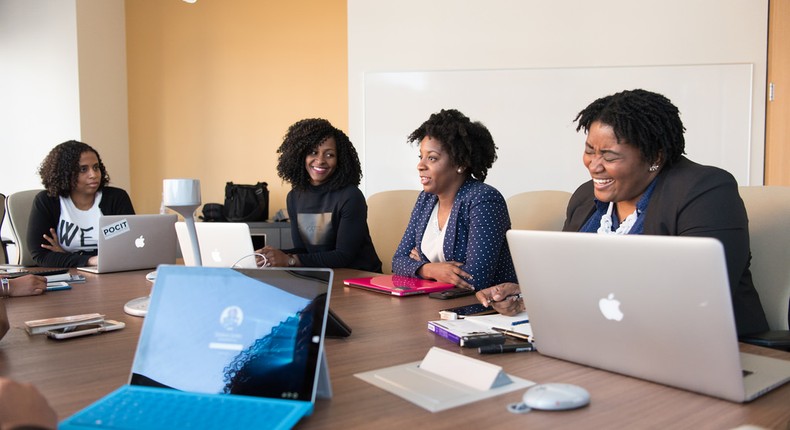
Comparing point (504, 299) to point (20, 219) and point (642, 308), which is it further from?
point (20, 219)

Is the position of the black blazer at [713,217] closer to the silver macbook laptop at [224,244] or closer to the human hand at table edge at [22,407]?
the silver macbook laptop at [224,244]

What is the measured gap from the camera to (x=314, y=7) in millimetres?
4895

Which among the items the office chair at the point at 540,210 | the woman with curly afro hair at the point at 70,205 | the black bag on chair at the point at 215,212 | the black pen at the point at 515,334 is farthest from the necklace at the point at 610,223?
the black bag on chair at the point at 215,212

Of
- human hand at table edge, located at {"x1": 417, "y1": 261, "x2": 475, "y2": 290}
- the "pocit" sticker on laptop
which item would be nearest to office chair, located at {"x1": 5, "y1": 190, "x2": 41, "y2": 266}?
the "pocit" sticker on laptop

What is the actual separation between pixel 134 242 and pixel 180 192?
999 mm

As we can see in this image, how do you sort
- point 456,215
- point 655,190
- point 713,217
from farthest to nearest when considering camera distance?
point 456,215 < point 655,190 < point 713,217

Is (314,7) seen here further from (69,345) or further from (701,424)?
(701,424)

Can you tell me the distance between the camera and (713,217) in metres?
1.58

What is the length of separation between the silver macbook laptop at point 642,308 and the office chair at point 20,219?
280 cm

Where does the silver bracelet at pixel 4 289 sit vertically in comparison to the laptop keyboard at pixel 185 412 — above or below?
below

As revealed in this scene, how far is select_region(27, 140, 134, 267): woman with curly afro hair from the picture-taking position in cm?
301

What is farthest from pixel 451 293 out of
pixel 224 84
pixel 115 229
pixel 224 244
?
pixel 224 84

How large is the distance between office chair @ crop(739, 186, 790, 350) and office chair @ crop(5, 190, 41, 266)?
307cm

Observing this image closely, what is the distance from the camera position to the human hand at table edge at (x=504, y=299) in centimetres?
155
